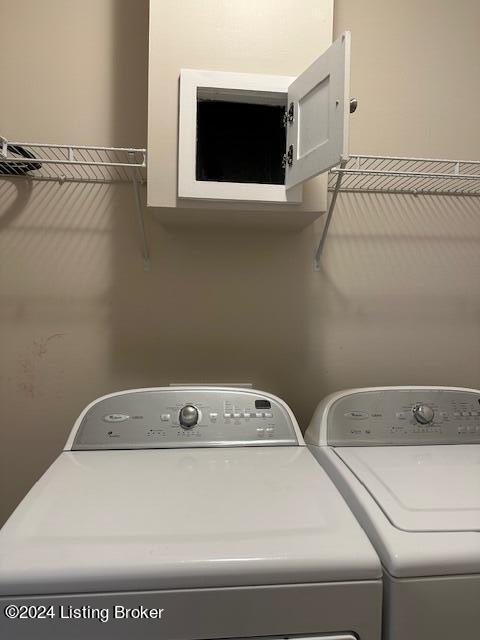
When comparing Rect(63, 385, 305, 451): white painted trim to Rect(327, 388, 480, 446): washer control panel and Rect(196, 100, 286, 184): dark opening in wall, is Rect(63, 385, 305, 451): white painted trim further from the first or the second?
Rect(196, 100, 286, 184): dark opening in wall

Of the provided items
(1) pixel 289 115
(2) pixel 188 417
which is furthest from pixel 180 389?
(1) pixel 289 115

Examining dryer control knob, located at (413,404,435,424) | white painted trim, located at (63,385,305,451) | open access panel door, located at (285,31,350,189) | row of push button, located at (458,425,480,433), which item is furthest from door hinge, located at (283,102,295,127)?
row of push button, located at (458,425,480,433)

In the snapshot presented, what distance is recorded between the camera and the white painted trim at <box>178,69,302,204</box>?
1.15 m

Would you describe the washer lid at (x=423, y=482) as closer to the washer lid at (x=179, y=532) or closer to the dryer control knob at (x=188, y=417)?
the washer lid at (x=179, y=532)

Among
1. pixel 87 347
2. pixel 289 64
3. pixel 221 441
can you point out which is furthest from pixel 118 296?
pixel 289 64

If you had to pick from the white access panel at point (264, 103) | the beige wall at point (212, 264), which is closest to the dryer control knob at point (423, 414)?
the beige wall at point (212, 264)

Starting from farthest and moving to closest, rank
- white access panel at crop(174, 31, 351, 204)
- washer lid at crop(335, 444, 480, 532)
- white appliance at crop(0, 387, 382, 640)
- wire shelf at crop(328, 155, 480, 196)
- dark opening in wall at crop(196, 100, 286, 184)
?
wire shelf at crop(328, 155, 480, 196), dark opening in wall at crop(196, 100, 286, 184), white access panel at crop(174, 31, 351, 204), washer lid at crop(335, 444, 480, 532), white appliance at crop(0, 387, 382, 640)

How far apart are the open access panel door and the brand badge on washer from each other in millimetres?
781

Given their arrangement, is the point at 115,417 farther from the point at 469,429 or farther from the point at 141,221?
the point at 469,429

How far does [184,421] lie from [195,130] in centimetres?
79

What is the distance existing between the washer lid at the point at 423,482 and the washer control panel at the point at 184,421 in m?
0.22

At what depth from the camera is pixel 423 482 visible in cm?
98

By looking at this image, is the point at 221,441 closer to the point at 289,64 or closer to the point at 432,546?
the point at 432,546

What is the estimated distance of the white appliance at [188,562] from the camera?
0.69m
